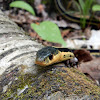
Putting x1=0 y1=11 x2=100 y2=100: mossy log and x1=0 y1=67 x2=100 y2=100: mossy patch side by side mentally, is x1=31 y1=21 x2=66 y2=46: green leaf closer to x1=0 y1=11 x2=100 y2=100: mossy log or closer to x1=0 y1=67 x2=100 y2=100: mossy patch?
x1=0 y1=11 x2=100 y2=100: mossy log

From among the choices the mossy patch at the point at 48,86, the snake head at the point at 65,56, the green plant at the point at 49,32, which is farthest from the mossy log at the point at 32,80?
the green plant at the point at 49,32

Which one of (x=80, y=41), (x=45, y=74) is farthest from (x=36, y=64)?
(x=80, y=41)

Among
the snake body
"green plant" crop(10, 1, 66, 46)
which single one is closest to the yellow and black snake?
the snake body

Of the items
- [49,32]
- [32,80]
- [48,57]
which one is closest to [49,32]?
[49,32]

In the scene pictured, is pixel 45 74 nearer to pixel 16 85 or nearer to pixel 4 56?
pixel 16 85

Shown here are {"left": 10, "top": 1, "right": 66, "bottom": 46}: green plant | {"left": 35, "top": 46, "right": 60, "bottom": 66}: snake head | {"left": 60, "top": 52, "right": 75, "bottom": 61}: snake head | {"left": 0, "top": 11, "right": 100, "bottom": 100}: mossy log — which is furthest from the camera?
{"left": 10, "top": 1, "right": 66, "bottom": 46}: green plant

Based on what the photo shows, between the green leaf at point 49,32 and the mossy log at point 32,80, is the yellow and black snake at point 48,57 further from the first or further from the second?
the green leaf at point 49,32

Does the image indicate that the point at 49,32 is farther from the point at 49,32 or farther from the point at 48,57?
the point at 48,57
